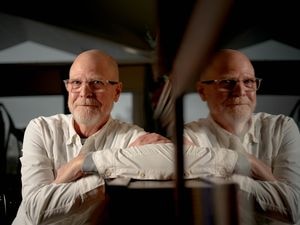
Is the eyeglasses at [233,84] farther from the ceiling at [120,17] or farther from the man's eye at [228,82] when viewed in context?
the ceiling at [120,17]

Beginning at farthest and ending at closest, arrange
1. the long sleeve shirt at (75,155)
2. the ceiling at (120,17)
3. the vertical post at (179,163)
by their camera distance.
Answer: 1. the ceiling at (120,17)
2. the long sleeve shirt at (75,155)
3. the vertical post at (179,163)

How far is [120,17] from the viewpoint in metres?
Answer: 1.01

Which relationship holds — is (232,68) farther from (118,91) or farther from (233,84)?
(118,91)

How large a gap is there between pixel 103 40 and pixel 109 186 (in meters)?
0.41

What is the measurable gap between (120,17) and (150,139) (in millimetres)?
378

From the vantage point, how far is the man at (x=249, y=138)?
0.88 m

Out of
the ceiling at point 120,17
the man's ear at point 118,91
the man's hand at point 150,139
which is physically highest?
the ceiling at point 120,17

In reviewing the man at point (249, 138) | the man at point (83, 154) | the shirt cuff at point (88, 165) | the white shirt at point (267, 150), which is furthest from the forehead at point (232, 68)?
the shirt cuff at point (88, 165)

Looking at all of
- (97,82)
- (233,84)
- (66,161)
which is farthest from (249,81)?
(66,161)

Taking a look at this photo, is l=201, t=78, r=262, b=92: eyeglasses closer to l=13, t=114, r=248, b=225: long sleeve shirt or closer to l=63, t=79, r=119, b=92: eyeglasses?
l=13, t=114, r=248, b=225: long sleeve shirt

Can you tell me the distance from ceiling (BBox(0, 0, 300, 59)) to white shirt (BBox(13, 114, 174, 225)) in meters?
0.27

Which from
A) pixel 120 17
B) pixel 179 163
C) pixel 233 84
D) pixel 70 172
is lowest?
pixel 70 172

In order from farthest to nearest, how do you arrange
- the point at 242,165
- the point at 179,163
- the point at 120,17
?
1. the point at 120,17
2. the point at 242,165
3. the point at 179,163

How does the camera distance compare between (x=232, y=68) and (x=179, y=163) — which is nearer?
(x=179, y=163)
